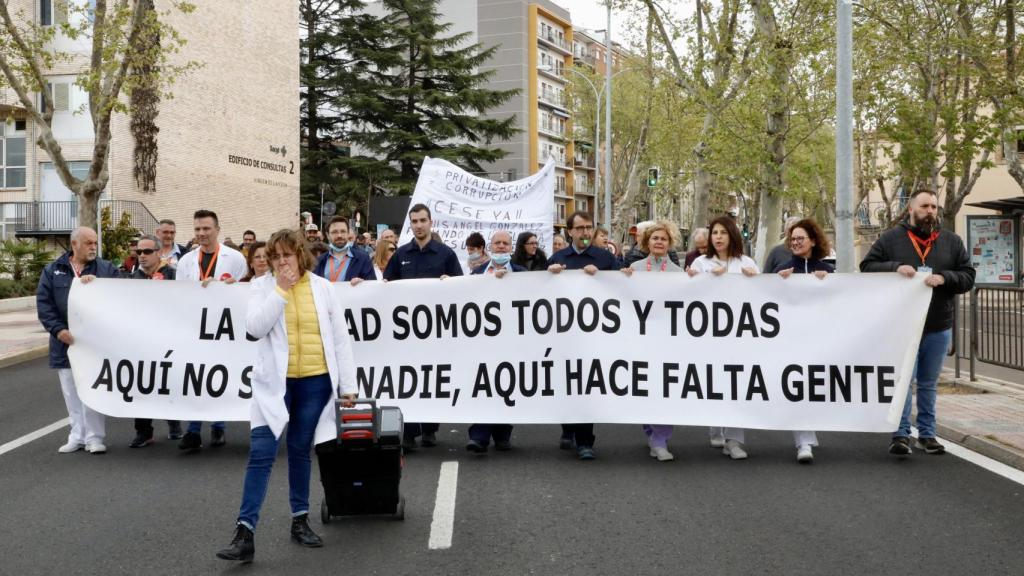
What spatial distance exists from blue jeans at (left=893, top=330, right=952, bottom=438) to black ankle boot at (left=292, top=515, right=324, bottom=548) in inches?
191

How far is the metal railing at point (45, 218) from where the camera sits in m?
37.2

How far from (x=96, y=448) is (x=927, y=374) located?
683 centimetres

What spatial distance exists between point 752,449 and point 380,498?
3.74m

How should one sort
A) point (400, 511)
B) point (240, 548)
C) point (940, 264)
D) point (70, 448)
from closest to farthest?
point (240, 548), point (400, 511), point (940, 264), point (70, 448)

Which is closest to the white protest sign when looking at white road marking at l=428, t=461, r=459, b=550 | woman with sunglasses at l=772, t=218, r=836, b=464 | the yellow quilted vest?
white road marking at l=428, t=461, r=459, b=550

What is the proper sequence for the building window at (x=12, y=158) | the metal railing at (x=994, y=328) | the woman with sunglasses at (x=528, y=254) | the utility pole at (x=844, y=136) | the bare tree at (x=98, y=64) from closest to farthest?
the woman with sunglasses at (x=528, y=254) → the metal railing at (x=994, y=328) → the utility pole at (x=844, y=136) → the bare tree at (x=98, y=64) → the building window at (x=12, y=158)

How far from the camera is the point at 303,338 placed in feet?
19.1

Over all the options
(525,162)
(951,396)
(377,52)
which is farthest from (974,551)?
(525,162)

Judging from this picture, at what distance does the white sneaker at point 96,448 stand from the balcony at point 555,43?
3421 inches

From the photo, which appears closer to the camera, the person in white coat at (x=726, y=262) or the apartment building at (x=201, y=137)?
the person in white coat at (x=726, y=262)

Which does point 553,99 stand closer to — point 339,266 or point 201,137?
point 201,137

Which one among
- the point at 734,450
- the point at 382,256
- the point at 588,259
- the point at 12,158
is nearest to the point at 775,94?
the point at 382,256

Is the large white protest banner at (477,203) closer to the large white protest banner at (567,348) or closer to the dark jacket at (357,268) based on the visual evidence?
Answer: the dark jacket at (357,268)

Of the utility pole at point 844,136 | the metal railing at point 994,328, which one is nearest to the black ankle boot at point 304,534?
the utility pole at point 844,136
